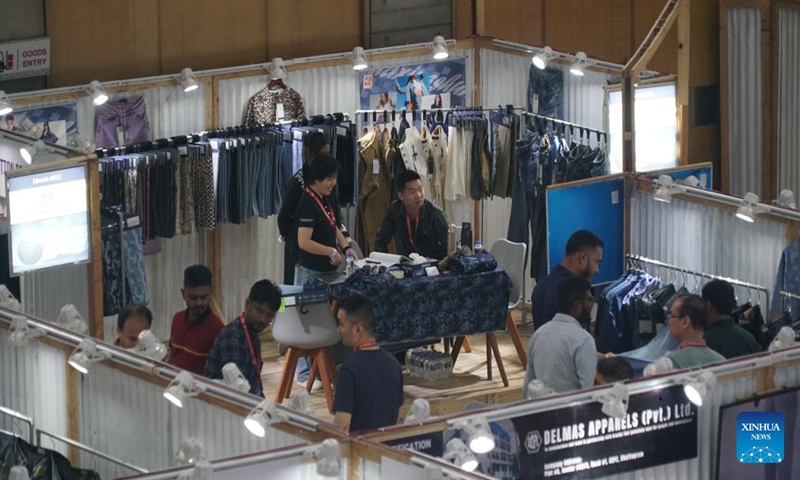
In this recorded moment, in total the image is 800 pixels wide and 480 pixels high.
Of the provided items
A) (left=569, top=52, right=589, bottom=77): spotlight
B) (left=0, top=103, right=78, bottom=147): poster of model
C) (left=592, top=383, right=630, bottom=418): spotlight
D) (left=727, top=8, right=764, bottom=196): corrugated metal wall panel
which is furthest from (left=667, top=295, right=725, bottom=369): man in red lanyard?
(left=727, top=8, right=764, bottom=196): corrugated metal wall panel

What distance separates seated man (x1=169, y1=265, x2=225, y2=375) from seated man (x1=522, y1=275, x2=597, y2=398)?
62.5 inches

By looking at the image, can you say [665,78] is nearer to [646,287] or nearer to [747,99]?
[646,287]

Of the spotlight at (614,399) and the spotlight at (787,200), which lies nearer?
the spotlight at (614,399)

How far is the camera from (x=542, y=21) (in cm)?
1462

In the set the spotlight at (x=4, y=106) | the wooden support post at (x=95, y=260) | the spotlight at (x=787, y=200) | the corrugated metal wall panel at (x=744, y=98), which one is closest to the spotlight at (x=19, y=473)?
the wooden support post at (x=95, y=260)

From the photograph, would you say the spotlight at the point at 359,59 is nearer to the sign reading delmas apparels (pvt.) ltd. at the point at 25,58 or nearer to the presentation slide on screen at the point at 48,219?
the sign reading delmas apparels (pvt.) ltd. at the point at 25,58

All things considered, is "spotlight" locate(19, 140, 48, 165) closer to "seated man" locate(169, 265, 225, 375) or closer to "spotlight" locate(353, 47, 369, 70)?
"seated man" locate(169, 265, 225, 375)

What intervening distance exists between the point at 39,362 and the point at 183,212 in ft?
13.7

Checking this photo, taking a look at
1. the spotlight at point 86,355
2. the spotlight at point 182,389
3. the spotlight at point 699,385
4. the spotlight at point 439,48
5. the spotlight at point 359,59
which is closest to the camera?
the spotlight at point 182,389

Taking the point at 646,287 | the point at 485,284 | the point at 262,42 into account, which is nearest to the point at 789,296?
the point at 646,287

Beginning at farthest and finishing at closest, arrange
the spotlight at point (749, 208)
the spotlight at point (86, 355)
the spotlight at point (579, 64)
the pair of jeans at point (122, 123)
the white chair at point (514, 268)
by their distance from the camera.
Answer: the spotlight at point (579, 64) < the pair of jeans at point (122, 123) < the white chair at point (514, 268) < the spotlight at point (749, 208) < the spotlight at point (86, 355)

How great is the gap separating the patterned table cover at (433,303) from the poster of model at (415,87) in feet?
8.50

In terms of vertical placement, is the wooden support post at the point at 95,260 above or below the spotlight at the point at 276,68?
below

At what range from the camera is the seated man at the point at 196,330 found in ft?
27.5
